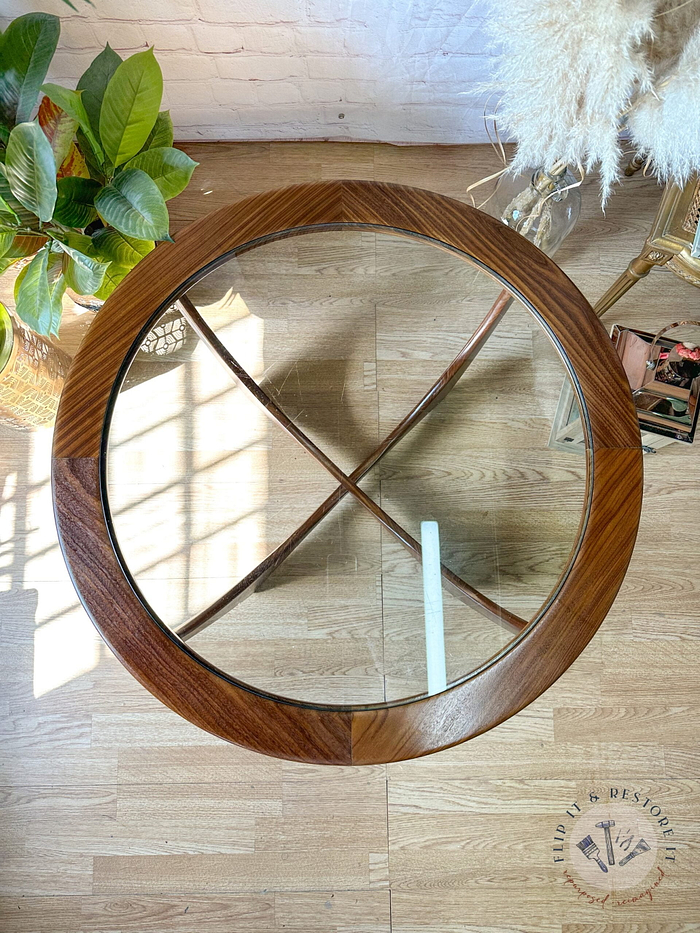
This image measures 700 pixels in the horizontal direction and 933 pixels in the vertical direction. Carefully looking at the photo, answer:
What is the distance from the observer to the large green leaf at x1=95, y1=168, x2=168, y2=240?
2.59 feet

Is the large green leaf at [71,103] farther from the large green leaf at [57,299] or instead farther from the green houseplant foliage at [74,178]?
the large green leaf at [57,299]

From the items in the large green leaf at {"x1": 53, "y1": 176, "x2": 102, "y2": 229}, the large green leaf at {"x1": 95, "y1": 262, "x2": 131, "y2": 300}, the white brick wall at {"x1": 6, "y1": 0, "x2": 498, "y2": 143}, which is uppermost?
the white brick wall at {"x1": 6, "y1": 0, "x2": 498, "y2": 143}

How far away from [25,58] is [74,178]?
141 mm

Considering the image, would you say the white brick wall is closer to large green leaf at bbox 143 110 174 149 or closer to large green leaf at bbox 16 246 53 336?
large green leaf at bbox 143 110 174 149

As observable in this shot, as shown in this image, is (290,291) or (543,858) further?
(543,858)

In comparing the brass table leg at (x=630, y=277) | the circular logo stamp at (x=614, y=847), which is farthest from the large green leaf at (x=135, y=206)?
the circular logo stamp at (x=614, y=847)

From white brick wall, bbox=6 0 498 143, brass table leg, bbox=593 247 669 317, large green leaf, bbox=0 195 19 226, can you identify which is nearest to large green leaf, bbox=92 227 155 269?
large green leaf, bbox=0 195 19 226

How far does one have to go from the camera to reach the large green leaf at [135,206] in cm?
79

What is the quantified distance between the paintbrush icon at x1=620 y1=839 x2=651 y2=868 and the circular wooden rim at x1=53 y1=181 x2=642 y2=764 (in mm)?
682

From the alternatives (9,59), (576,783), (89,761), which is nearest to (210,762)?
(89,761)

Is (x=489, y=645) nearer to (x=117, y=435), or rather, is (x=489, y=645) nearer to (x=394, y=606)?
(x=394, y=606)

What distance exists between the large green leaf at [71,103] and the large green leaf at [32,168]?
0.10m

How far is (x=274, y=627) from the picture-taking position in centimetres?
79

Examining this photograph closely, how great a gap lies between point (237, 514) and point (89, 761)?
0.70 meters
